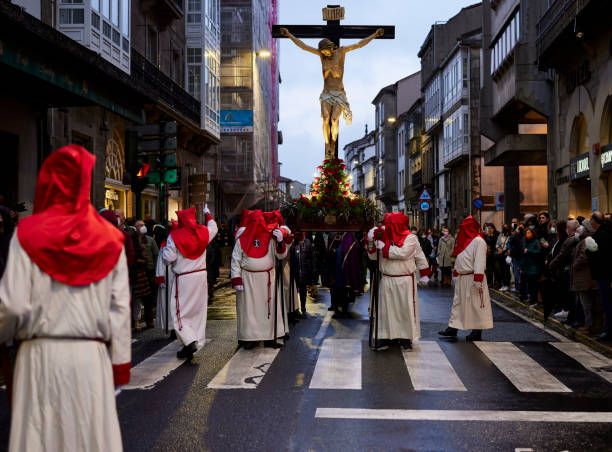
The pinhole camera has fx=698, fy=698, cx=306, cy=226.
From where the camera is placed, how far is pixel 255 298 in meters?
10.1

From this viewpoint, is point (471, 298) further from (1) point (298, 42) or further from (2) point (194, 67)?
(2) point (194, 67)

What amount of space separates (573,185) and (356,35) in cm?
1087

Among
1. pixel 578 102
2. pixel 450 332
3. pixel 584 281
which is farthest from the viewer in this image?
pixel 578 102

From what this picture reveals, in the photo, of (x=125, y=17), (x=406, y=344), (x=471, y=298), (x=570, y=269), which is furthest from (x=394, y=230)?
(x=125, y=17)

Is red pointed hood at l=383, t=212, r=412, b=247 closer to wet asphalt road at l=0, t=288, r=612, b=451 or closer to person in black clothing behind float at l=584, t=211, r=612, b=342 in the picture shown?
wet asphalt road at l=0, t=288, r=612, b=451

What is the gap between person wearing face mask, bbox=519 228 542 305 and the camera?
47.6 feet

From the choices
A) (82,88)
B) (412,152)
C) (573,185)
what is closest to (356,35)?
(82,88)

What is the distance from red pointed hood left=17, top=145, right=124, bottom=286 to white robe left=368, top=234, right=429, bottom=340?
21.6ft

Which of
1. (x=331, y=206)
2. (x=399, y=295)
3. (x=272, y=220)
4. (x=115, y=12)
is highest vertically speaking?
(x=115, y=12)

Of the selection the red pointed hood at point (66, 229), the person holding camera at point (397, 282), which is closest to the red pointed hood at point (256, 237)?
the person holding camera at point (397, 282)

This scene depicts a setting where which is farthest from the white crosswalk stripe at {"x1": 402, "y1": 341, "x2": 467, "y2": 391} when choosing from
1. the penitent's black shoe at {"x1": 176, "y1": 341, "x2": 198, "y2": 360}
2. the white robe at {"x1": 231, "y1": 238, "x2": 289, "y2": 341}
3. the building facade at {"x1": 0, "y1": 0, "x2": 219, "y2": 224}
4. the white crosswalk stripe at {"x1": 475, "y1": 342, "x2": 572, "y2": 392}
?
the building facade at {"x1": 0, "y1": 0, "x2": 219, "y2": 224}

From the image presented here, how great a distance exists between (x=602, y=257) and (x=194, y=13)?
2403cm

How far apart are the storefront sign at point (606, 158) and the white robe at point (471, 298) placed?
9534mm

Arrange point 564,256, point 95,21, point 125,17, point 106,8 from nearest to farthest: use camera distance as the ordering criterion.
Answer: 1. point 564,256
2. point 95,21
3. point 106,8
4. point 125,17
